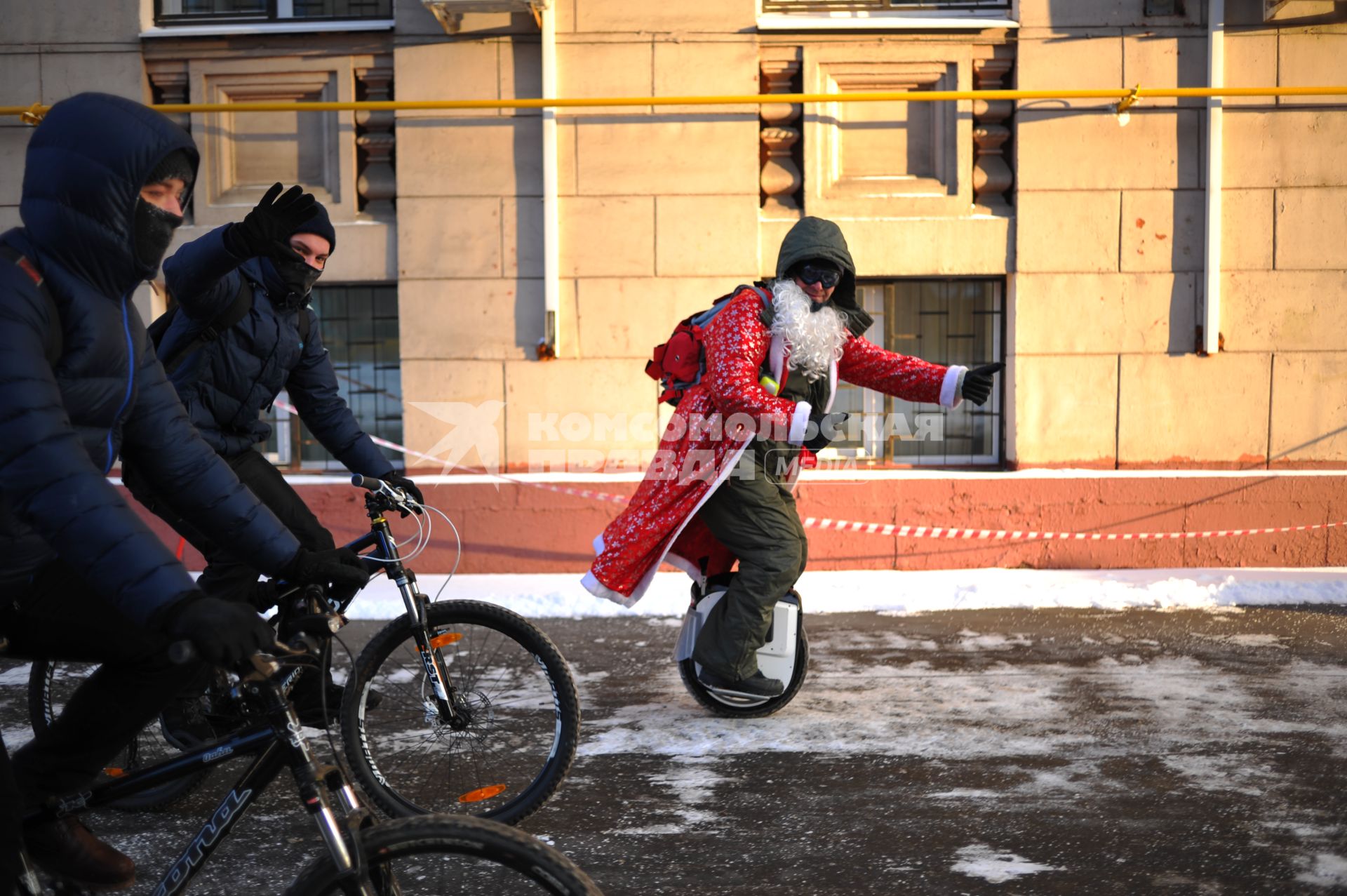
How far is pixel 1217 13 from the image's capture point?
331 inches

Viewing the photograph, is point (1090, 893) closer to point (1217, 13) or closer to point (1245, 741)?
point (1245, 741)

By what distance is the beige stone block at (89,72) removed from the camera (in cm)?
870

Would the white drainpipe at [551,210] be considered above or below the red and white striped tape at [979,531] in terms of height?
above

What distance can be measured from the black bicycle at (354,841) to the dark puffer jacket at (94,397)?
0.32 m

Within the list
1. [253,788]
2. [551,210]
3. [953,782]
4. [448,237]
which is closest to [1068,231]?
[551,210]

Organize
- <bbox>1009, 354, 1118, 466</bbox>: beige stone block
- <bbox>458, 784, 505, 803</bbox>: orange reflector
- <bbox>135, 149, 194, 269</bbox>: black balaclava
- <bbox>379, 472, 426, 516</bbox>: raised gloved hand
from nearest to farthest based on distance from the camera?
<bbox>135, 149, 194, 269</bbox>: black balaclava → <bbox>458, 784, 505, 803</bbox>: orange reflector → <bbox>379, 472, 426, 516</bbox>: raised gloved hand → <bbox>1009, 354, 1118, 466</bbox>: beige stone block

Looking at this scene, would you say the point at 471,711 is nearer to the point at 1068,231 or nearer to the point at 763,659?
the point at 763,659

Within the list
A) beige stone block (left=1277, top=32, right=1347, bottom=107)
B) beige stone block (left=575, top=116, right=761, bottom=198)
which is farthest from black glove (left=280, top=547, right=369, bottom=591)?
beige stone block (left=1277, top=32, right=1347, bottom=107)

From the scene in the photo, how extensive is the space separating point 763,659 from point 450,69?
18.4 feet

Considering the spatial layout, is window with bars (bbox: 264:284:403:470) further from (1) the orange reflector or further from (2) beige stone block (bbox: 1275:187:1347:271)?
(2) beige stone block (bbox: 1275:187:1347:271)

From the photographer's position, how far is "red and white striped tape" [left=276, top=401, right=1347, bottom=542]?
8375mm

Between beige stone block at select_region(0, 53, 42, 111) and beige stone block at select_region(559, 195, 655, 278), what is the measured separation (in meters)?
4.02

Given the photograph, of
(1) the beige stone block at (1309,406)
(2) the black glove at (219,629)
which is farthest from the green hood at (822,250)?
(1) the beige stone block at (1309,406)

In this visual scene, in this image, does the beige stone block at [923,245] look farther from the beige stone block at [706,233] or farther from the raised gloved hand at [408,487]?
the raised gloved hand at [408,487]
